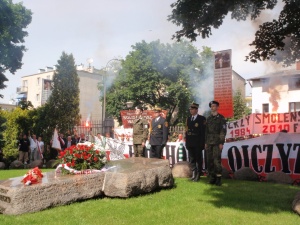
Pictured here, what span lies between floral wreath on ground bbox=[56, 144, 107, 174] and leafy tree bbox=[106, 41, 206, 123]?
3333 cm

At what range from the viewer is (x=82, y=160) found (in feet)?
24.7

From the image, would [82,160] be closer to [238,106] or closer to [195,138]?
[195,138]

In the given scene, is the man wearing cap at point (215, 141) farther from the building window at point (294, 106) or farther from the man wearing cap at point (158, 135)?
the building window at point (294, 106)

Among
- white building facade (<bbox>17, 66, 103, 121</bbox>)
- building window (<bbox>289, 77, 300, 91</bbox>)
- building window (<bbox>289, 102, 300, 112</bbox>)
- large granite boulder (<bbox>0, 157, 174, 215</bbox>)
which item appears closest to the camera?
large granite boulder (<bbox>0, 157, 174, 215</bbox>)

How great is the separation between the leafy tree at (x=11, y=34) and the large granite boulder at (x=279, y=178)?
19.1m

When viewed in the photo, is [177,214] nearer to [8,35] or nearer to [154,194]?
[154,194]

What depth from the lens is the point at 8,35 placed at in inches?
910

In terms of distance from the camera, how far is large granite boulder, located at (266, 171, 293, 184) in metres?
9.04

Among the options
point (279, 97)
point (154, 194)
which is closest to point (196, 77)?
point (279, 97)

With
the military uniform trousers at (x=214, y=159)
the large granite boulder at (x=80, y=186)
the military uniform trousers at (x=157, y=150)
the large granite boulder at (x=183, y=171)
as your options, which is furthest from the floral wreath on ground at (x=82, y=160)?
the military uniform trousers at (x=157, y=150)

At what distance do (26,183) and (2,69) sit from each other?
Result: 65.8 ft

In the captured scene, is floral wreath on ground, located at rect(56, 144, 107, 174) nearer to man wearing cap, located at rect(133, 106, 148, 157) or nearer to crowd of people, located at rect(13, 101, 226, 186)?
crowd of people, located at rect(13, 101, 226, 186)

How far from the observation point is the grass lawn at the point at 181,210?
5469mm

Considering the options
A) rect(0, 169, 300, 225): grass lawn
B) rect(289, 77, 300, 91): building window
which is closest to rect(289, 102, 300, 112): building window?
rect(289, 77, 300, 91): building window
